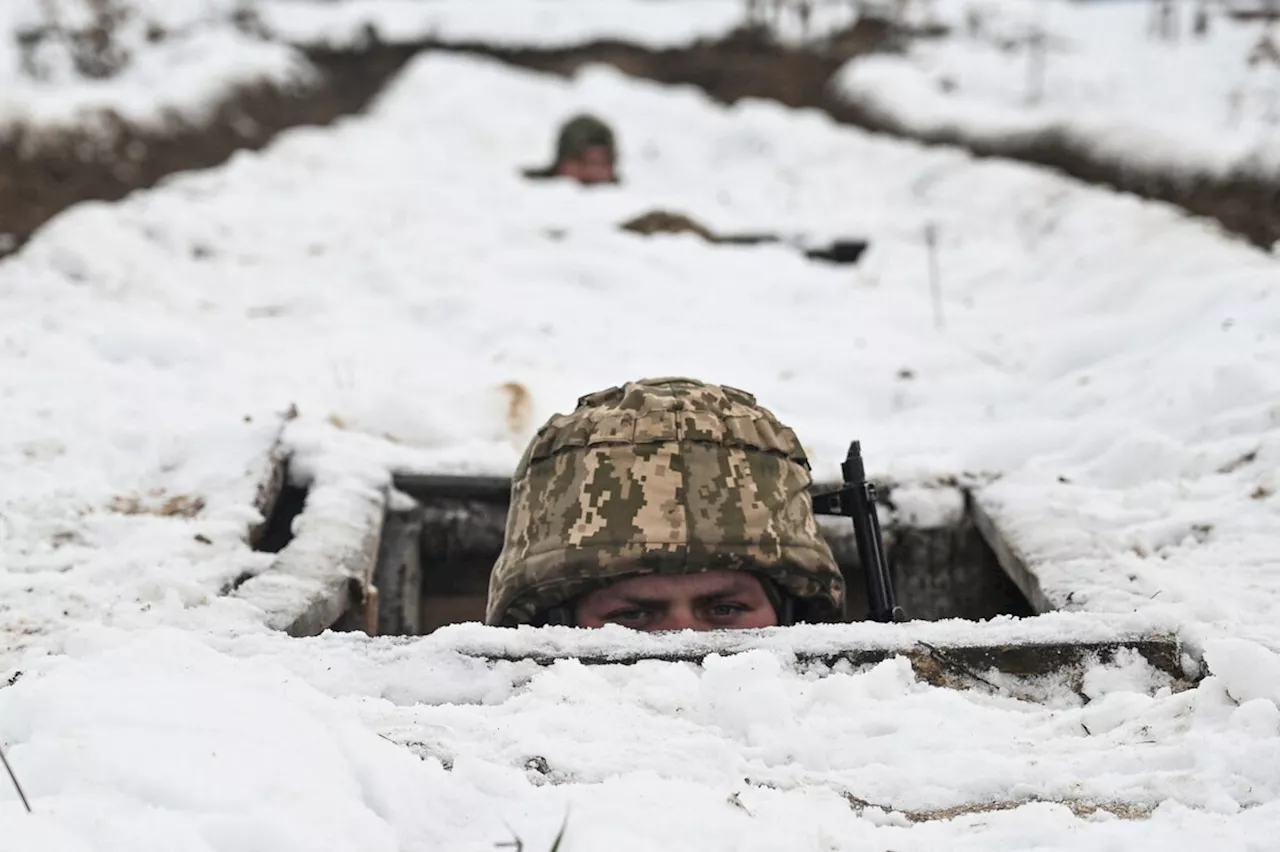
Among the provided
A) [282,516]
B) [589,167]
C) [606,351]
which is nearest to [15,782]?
[282,516]

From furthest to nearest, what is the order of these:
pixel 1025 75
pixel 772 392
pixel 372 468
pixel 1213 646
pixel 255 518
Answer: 1. pixel 1025 75
2. pixel 772 392
3. pixel 372 468
4. pixel 255 518
5. pixel 1213 646

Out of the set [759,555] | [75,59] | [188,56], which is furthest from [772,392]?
[188,56]

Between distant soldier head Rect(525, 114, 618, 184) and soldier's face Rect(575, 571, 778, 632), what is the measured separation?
738 centimetres

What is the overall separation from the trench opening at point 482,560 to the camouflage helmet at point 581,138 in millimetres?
6519

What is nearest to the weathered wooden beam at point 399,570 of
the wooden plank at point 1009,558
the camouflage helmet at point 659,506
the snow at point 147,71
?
the camouflage helmet at point 659,506

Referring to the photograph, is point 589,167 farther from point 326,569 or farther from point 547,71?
point 547,71

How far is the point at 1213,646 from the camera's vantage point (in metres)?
1.67

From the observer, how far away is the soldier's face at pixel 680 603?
2.32 metres

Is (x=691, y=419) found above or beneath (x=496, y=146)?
beneath

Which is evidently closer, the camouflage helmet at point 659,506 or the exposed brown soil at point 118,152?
the camouflage helmet at point 659,506

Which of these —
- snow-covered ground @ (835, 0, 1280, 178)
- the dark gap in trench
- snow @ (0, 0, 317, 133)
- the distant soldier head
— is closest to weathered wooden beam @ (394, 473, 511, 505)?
the dark gap in trench

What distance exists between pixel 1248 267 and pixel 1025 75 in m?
14.9

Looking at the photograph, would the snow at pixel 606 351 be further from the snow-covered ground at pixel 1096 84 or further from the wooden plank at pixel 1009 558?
the snow-covered ground at pixel 1096 84

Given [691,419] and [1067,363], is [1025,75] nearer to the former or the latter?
[1067,363]
